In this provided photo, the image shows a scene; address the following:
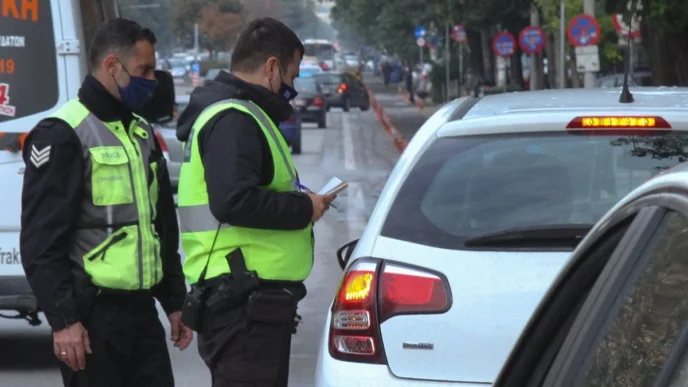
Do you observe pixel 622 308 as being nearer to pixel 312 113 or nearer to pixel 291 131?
pixel 291 131

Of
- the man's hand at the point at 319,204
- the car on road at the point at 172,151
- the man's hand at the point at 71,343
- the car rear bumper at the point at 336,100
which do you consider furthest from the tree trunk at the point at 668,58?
the car rear bumper at the point at 336,100

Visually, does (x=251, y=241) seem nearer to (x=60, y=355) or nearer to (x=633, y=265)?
(x=60, y=355)

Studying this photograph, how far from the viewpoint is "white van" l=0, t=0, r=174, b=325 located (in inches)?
316

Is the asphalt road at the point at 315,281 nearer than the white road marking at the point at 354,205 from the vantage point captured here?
Yes

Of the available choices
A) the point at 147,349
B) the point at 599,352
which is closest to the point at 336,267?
the point at 147,349

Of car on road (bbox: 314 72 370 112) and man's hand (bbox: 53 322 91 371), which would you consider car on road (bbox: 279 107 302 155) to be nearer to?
car on road (bbox: 314 72 370 112)

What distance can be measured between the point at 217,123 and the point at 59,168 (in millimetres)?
529

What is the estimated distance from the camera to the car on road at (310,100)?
4356 centimetres

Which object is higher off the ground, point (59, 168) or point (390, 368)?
point (59, 168)

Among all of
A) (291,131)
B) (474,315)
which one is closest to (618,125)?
(474,315)

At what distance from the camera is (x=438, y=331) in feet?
14.3

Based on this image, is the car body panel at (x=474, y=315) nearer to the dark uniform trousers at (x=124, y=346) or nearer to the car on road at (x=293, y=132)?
the dark uniform trousers at (x=124, y=346)

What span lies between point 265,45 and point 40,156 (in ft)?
2.69

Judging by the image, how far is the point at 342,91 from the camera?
58.7m
